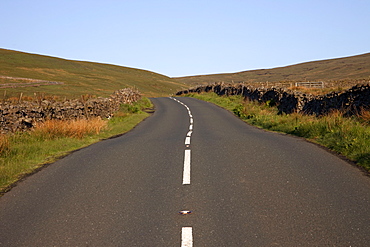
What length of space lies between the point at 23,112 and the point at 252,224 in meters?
14.6

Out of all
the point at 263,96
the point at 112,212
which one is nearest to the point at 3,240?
the point at 112,212

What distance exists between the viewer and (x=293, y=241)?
4.54 meters

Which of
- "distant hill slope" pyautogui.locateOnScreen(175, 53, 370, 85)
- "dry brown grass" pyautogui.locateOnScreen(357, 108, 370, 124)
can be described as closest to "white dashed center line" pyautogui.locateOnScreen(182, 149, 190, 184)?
"dry brown grass" pyautogui.locateOnScreen(357, 108, 370, 124)

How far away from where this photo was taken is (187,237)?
15.5 ft

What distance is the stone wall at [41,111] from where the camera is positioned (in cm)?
1603

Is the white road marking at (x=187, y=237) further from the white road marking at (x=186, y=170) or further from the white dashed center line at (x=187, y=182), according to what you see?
the white road marking at (x=186, y=170)

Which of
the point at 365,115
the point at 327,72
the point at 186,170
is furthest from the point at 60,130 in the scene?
the point at 327,72

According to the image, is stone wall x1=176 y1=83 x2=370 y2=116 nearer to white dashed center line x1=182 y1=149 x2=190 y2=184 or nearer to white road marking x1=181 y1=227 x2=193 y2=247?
white dashed center line x1=182 y1=149 x2=190 y2=184

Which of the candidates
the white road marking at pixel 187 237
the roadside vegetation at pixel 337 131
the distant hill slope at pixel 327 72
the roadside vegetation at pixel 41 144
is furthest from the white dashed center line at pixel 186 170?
the distant hill slope at pixel 327 72

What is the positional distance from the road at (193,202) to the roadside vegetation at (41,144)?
68 cm

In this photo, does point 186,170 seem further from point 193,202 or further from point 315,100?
point 315,100

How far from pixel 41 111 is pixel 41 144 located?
5054 mm

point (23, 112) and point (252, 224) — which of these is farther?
point (23, 112)

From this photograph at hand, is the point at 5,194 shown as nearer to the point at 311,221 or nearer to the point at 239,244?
the point at 239,244
